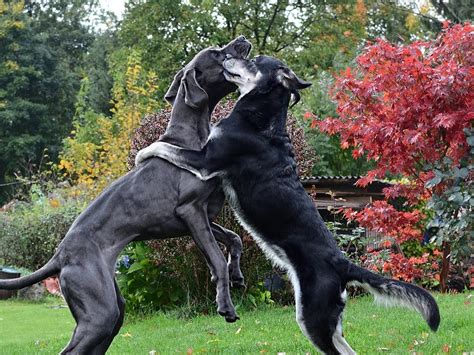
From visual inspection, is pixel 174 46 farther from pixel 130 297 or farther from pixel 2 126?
pixel 130 297

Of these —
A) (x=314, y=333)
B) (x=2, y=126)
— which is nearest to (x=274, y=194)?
(x=314, y=333)

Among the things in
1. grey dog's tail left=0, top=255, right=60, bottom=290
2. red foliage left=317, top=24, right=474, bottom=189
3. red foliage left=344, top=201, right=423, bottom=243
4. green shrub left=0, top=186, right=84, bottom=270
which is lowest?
green shrub left=0, top=186, right=84, bottom=270

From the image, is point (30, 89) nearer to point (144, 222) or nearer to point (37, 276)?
point (37, 276)

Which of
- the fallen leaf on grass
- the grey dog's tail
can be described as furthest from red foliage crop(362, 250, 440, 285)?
the grey dog's tail

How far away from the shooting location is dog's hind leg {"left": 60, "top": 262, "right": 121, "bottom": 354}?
3.34 meters

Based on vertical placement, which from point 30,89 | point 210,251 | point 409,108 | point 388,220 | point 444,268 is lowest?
point 444,268

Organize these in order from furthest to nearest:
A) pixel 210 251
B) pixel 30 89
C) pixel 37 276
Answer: pixel 30 89 < pixel 37 276 < pixel 210 251

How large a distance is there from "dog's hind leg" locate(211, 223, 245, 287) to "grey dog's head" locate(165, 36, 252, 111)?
28.4 inches

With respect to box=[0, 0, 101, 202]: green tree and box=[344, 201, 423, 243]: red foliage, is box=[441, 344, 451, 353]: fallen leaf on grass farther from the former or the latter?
box=[0, 0, 101, 202]: green tree

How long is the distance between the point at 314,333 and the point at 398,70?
4.96m

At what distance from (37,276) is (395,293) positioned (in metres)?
1.99

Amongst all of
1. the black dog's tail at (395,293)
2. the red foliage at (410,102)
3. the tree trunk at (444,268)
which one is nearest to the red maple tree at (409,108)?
the red foliage at (410,102)

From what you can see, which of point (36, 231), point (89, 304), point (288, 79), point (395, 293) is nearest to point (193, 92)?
point (288, 79)

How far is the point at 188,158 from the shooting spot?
354 cm
